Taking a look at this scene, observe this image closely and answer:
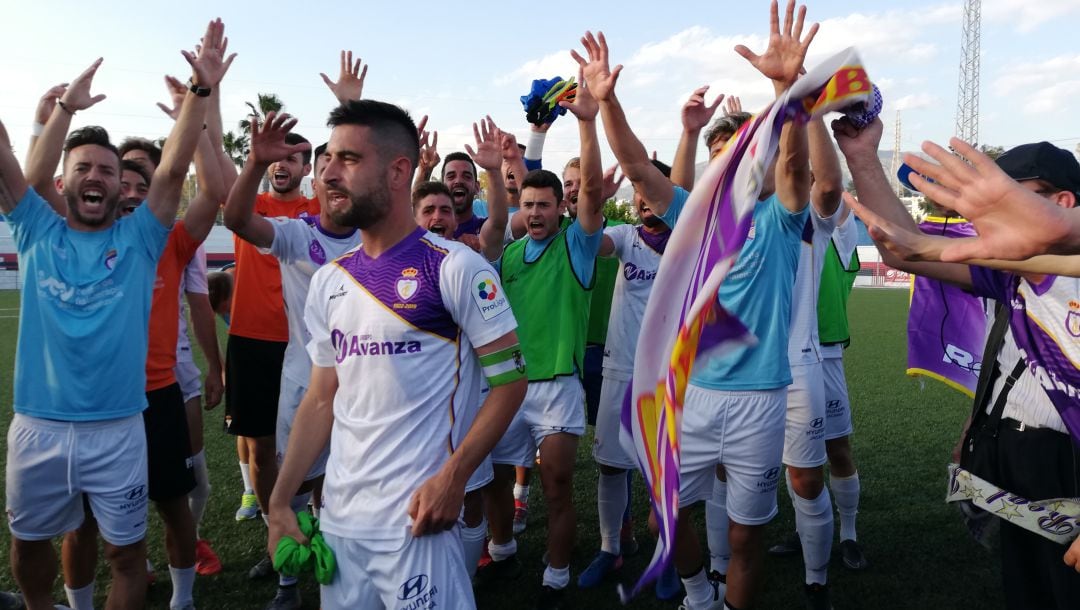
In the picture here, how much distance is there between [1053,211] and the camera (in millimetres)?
1694

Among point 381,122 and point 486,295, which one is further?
point 381,122

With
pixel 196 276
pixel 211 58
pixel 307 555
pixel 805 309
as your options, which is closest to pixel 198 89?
pixel 211 58

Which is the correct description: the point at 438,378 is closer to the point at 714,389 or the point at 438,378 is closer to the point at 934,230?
the point at 714,389

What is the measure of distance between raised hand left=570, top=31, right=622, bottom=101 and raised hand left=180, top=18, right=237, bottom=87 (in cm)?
185

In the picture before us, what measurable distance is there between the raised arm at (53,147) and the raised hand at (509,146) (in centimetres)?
256

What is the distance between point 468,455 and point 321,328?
0.84m

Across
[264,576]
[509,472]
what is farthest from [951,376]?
[264,576]

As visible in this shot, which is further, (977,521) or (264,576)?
(264,576)

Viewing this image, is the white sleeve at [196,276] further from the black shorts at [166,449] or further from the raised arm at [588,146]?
the raised arm at [588,146]

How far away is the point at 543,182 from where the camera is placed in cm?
474

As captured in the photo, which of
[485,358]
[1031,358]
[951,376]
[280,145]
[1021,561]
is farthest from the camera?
[951,376]

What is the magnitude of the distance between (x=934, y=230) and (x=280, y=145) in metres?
3.43

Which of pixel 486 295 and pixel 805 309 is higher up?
pixel 486 295

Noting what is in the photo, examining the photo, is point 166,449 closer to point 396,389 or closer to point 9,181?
point 9,181
